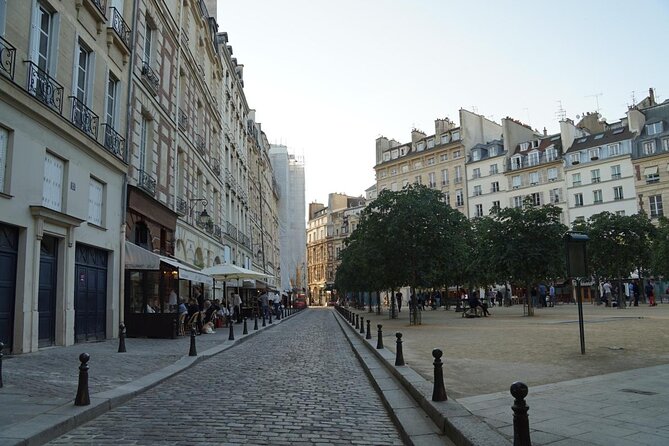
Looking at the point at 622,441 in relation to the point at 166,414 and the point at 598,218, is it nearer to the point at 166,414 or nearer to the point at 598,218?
the point at 166,414

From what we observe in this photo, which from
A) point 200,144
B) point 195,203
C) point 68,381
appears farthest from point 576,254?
point 200,144

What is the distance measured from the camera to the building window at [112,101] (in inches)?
635

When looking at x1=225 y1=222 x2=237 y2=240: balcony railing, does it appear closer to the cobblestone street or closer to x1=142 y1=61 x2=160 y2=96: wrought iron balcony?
x1=142 y1=61 x2=160 y2=96: wrought iron balcony

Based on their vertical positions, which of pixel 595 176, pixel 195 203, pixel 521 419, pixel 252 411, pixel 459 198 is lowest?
pixel 252 411

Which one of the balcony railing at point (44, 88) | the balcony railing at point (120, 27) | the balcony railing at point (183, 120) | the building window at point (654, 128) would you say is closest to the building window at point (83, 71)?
the balcony railing at point (44, 88)

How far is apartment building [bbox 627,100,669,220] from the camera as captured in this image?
52125 mm

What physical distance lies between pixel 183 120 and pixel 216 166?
270 inches

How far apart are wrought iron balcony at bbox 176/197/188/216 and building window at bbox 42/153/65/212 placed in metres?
9.61

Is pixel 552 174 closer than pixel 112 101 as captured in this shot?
No

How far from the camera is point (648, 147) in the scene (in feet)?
176

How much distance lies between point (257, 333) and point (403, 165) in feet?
199

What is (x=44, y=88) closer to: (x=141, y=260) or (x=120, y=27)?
(x=120, y=27)

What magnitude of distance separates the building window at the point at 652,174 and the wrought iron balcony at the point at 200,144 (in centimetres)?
4548

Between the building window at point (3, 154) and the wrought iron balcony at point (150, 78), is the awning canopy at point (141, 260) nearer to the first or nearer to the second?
the wrought iron balcony at point (150, 78)
